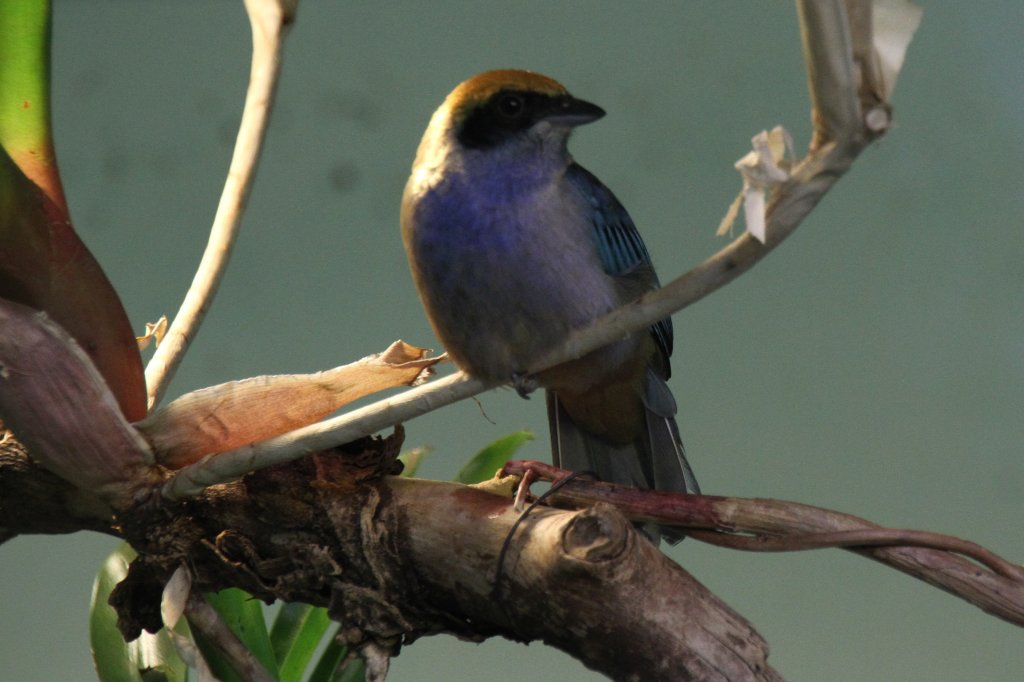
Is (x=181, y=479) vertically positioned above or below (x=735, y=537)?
above

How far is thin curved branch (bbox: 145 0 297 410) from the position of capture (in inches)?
53.9

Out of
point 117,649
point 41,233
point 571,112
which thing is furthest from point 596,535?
point 117,649

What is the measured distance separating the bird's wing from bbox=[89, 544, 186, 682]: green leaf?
2.71ft

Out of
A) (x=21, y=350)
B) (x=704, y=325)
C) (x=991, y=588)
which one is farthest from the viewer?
(x=704, y=325)

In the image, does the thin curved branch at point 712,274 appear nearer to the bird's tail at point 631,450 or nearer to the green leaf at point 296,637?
the bird's tail at point 631,450

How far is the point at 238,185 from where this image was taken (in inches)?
55.9

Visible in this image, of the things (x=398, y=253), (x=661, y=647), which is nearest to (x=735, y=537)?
(x=661, y=647)

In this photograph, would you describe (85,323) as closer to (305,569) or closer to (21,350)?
(21,350)

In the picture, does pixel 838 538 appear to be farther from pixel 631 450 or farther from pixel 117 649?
pixel 117 649

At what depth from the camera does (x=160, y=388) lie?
1.39 metres

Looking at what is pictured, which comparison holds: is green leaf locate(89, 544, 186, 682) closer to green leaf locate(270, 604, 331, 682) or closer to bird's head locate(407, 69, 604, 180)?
green leaf locate(270, 604, 331, 682)

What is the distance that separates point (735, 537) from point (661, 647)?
0.14 meters

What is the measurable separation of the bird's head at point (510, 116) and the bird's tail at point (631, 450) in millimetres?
325

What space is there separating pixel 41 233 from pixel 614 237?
2.16ft
